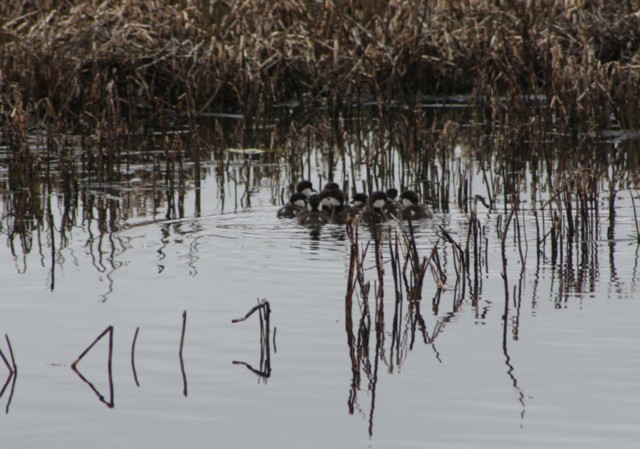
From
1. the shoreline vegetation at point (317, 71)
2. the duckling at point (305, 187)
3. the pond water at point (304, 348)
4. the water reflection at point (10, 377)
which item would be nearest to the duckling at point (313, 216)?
the pond water at point (304, 348)

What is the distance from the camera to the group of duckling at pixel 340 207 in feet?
29.8

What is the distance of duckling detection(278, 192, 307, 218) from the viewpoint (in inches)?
368

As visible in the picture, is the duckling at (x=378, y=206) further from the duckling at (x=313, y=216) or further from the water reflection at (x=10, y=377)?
the water reflection at (x=10, y=377)

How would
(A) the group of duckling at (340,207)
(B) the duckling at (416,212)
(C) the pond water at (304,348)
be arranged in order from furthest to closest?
(A) the group of duckling at (340,207) < (B) the duckling at (416,212) < (C) the pond water at (304,348)

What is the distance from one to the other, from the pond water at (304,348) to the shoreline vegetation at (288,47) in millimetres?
7176

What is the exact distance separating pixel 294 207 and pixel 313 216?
410 millimetres

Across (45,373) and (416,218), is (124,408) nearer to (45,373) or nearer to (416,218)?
(45,373)

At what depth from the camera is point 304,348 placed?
18.3 ft

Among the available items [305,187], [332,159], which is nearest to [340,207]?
[305,187]

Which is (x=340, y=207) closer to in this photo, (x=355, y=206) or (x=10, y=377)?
(x=355, y=206)

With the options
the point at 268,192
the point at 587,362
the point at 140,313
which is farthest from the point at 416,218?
the point at 587,362

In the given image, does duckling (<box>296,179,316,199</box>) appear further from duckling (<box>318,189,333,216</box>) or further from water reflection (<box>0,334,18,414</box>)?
water reflection (<box>0,334,18,414</box>)

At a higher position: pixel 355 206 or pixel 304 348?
pixel 355 206

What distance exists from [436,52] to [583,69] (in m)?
3.37
